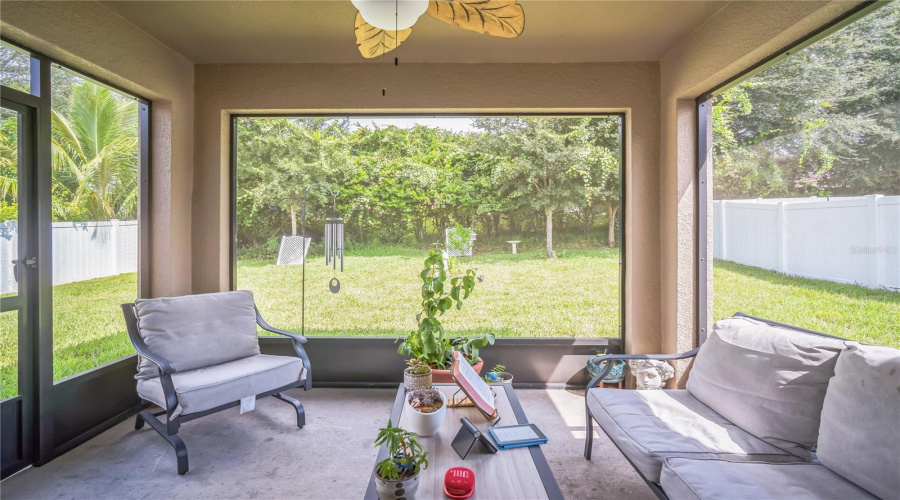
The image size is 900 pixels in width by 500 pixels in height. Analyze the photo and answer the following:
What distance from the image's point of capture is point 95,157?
9.14 feet

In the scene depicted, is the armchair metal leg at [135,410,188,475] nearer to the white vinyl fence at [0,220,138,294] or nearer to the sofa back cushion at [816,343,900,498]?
the white vinyl fence at [0,220,138,294]

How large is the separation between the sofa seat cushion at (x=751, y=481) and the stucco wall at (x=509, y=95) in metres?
1.83

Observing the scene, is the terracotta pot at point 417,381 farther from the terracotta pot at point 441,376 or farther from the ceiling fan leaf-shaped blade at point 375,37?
the ceiling fan leaf-shaped blade at point 375,37

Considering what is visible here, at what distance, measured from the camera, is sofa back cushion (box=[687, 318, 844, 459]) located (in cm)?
172

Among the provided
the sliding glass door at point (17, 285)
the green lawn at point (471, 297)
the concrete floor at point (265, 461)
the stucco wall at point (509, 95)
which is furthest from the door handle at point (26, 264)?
the green lawn at point (471, 297)

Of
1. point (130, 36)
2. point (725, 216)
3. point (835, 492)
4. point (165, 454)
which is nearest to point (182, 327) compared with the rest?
point (165, 454)

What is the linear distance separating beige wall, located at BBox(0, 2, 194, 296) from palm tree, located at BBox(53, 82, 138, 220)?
0.44ft

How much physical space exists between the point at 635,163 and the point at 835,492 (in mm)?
2433

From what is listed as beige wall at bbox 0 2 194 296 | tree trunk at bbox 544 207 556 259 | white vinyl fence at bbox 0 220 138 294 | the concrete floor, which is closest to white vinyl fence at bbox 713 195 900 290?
tree trunk at bbox 544 207 556 259

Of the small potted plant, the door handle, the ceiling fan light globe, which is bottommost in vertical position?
the small potted plant

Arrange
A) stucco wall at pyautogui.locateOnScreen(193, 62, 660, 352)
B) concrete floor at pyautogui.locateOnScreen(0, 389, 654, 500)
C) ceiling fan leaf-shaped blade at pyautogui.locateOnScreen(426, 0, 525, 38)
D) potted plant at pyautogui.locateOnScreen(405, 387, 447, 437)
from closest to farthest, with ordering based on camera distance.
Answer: ceiling fan leaf-shaped blade at pyautogui.locateOnScreen(426, 0, 525, 38) < potted plant at pyautogui.locateOnScreen(405, 387, 447, 437) < concrete floor at pyautogui.locateOnScreen(0, 389, 654, 500) < stucco wall at pyautogui.locateOnScreen(193, 62, 660, 352)

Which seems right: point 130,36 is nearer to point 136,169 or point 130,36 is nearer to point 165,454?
point 136,169

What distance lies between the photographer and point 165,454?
244 centimetres

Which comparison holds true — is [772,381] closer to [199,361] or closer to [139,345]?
[199,361]
